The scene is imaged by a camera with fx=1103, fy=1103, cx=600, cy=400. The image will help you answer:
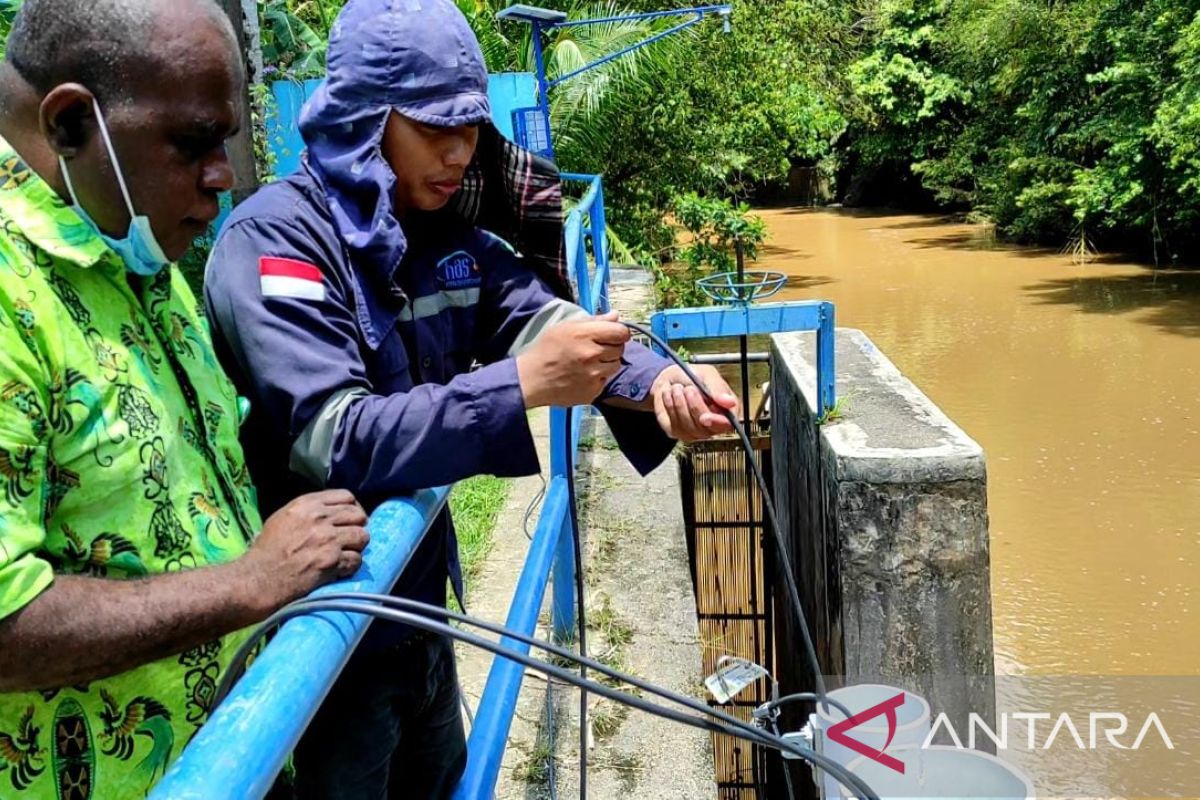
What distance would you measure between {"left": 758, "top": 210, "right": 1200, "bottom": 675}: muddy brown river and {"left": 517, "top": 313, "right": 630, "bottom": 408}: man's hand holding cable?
571 cm

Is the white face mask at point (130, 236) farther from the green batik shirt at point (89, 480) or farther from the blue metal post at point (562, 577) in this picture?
the blue metal post at point (562, 577)

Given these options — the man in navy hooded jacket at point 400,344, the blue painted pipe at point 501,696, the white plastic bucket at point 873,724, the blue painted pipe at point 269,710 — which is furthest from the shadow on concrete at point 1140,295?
the blue painted pipe at point 269,710

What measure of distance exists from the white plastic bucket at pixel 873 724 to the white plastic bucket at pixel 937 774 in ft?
0.09

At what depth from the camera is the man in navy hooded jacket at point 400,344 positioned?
1.24 m

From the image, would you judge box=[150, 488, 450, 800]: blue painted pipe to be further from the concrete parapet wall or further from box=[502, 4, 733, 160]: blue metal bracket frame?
box=[502, 4, 733, 160]: blue metal bracket frame

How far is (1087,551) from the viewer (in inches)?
295

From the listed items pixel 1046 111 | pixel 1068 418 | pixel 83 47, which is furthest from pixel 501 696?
pixel 1046 111

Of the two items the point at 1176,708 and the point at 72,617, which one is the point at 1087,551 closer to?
the point at 1176,708

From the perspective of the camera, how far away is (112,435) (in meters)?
0.96

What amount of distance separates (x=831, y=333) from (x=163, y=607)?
2.88 metres

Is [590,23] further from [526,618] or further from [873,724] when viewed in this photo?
[526,618]

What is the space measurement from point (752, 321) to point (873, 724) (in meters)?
1.47

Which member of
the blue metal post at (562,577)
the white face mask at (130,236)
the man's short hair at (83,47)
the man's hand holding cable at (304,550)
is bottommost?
the blue metal post at (562,577)

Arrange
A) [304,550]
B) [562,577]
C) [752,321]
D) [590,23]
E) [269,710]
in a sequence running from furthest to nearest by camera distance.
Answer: [590,23], [752,321], [562,577], [304,550], [269,710]
